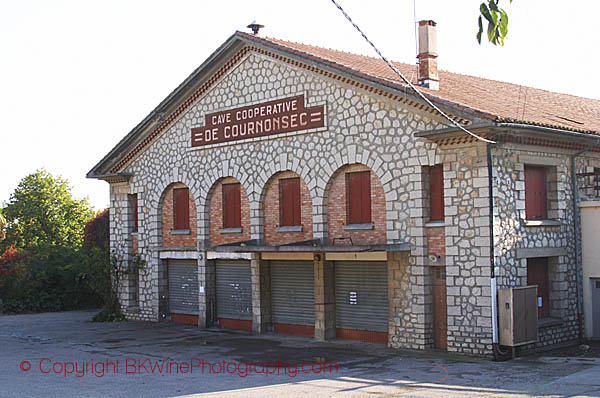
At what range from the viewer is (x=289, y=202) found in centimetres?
2242

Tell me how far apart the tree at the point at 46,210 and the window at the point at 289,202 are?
138ft

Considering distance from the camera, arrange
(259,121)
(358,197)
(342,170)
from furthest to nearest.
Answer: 1. (259,121)
2. (342,170)
3. (358,197)

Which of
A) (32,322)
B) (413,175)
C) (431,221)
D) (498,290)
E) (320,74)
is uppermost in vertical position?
(320,74)

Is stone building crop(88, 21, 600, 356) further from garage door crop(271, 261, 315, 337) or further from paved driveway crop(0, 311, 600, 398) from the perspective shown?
paved driveway crop(0, 311, 600, 398)

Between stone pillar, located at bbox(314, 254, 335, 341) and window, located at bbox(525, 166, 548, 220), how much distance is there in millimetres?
5752

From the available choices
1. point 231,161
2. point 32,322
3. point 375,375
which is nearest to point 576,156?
point 375,375

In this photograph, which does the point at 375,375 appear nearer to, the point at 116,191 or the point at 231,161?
the point at 231,161

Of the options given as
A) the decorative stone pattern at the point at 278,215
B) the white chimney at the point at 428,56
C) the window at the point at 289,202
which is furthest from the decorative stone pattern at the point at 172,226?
the white chimney at the point at 428,56

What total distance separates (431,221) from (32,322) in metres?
17.2

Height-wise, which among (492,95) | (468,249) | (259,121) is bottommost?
(468,249)

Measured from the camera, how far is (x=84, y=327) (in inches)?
1025

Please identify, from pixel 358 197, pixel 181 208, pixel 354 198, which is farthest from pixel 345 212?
pixel 181 208

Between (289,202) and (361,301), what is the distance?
12.9 ft

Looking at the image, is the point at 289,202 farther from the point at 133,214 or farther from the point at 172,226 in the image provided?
the point at 133,214
